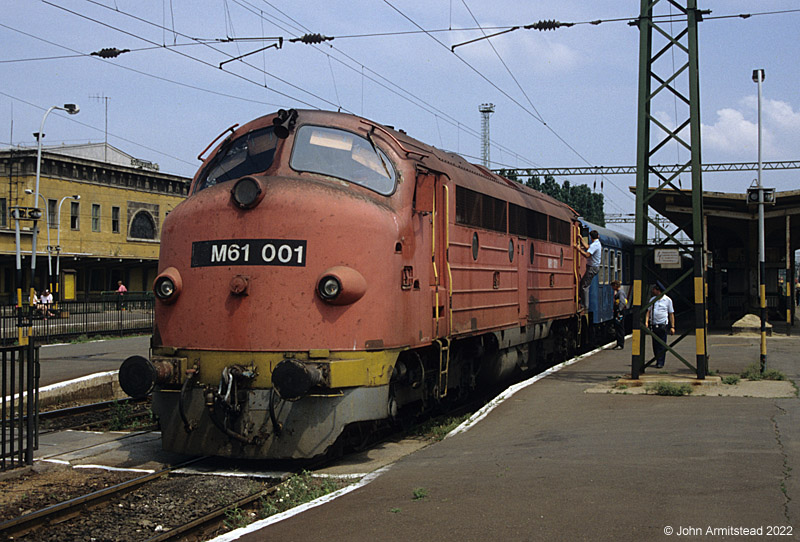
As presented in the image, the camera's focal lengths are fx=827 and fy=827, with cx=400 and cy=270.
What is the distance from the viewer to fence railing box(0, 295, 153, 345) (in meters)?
24.1

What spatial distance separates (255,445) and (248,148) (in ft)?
11.5

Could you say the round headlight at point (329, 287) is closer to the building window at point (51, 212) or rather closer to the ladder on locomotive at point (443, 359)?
the ladder on locomotive at point (443, 359)

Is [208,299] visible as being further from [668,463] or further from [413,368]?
[668,463]

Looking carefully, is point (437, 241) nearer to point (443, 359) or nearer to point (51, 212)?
point (443, 359)

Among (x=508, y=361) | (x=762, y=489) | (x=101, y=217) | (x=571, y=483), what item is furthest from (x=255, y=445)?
(x=101, y=217)

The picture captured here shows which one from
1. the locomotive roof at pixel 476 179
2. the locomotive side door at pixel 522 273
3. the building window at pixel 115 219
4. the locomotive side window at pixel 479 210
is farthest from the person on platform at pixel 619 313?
the building window at pixel 115 219

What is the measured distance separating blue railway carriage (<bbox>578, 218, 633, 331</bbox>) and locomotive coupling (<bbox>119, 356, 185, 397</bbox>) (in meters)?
13.3

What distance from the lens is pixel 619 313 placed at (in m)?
22.4

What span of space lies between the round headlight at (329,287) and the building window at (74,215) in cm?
4765

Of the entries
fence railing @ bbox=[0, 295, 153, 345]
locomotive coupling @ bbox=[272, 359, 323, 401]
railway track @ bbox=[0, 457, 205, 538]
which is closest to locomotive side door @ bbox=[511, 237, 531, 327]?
locomotive coupling @ bbox=[272, 359, 323, 401]

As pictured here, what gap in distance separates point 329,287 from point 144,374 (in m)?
2.16

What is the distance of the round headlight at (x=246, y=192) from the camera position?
342 inches

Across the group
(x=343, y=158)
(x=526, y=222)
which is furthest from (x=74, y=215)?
(x=343, y=158)

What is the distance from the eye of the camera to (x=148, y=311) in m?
31.4
